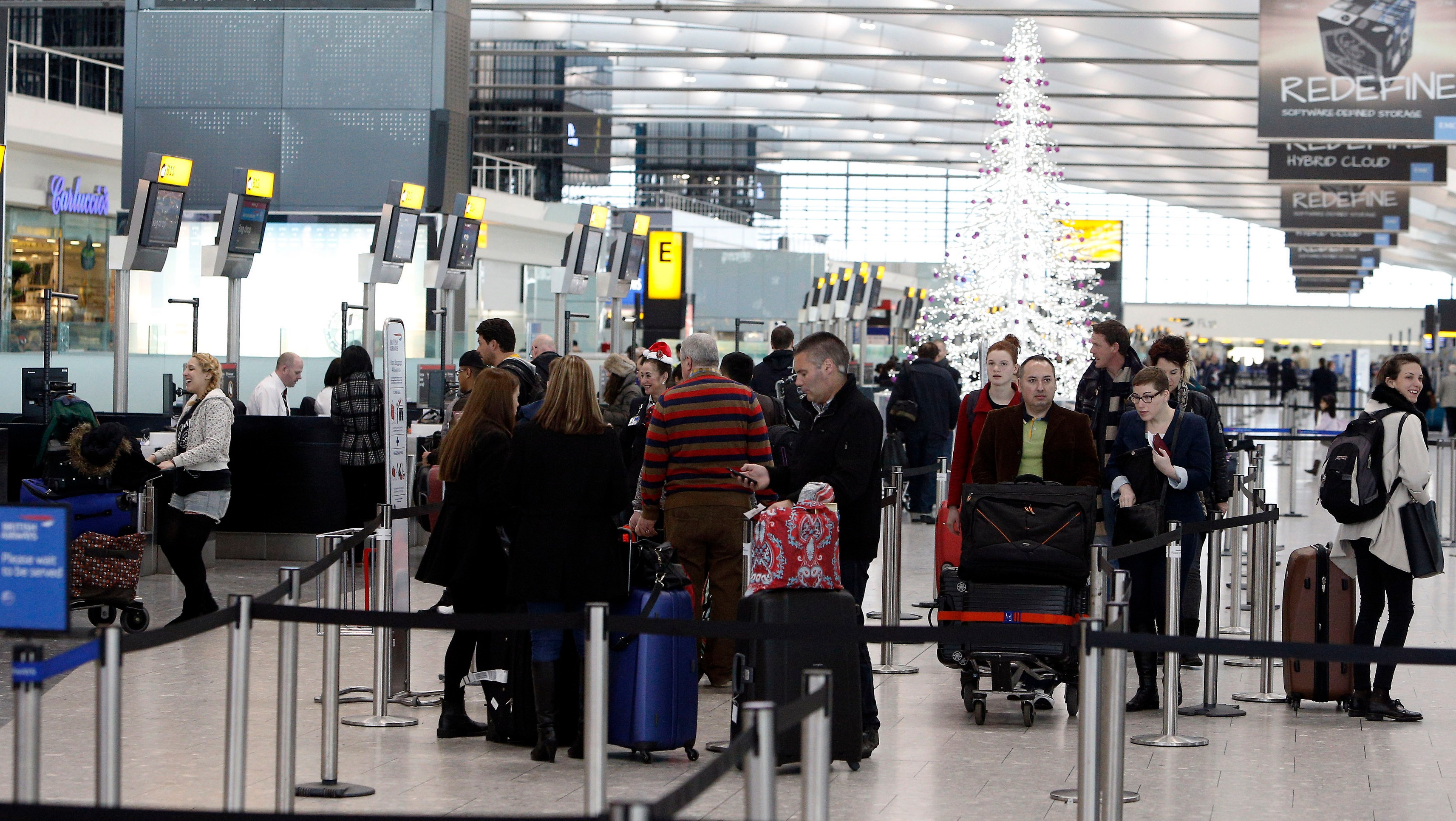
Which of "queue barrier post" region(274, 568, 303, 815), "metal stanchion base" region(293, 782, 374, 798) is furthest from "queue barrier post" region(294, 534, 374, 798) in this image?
"queue barrier post" region(274, 568, 303, 815)

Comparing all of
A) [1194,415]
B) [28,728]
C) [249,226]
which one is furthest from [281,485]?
[28,728]

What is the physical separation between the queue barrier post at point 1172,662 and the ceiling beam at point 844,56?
84.6 ft

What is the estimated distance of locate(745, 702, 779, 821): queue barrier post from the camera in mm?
2928

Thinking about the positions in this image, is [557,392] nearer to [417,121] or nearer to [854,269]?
[417,121]

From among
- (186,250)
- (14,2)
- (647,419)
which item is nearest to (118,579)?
(647,419)

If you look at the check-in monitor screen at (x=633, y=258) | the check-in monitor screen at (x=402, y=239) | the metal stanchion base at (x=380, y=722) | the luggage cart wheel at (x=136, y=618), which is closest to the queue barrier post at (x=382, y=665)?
the metal stanchion base at (x=380, y=722)

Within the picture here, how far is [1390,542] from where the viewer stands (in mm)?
6773

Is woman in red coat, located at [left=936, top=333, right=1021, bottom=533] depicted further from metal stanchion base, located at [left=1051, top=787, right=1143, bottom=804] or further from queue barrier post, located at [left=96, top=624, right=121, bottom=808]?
queue barrier post, located at [left=96, top=624, right=121, bottom=808]

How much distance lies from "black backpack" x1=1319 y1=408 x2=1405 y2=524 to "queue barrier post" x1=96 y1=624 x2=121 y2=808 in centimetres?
479

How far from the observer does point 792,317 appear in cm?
3588

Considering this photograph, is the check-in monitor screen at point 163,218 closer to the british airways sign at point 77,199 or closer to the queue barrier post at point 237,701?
the queue barrier post at point 237,701

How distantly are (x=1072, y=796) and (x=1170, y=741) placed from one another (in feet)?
3.09

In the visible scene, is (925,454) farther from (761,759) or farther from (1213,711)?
(761,759)

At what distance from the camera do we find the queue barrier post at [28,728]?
318 centimetres
